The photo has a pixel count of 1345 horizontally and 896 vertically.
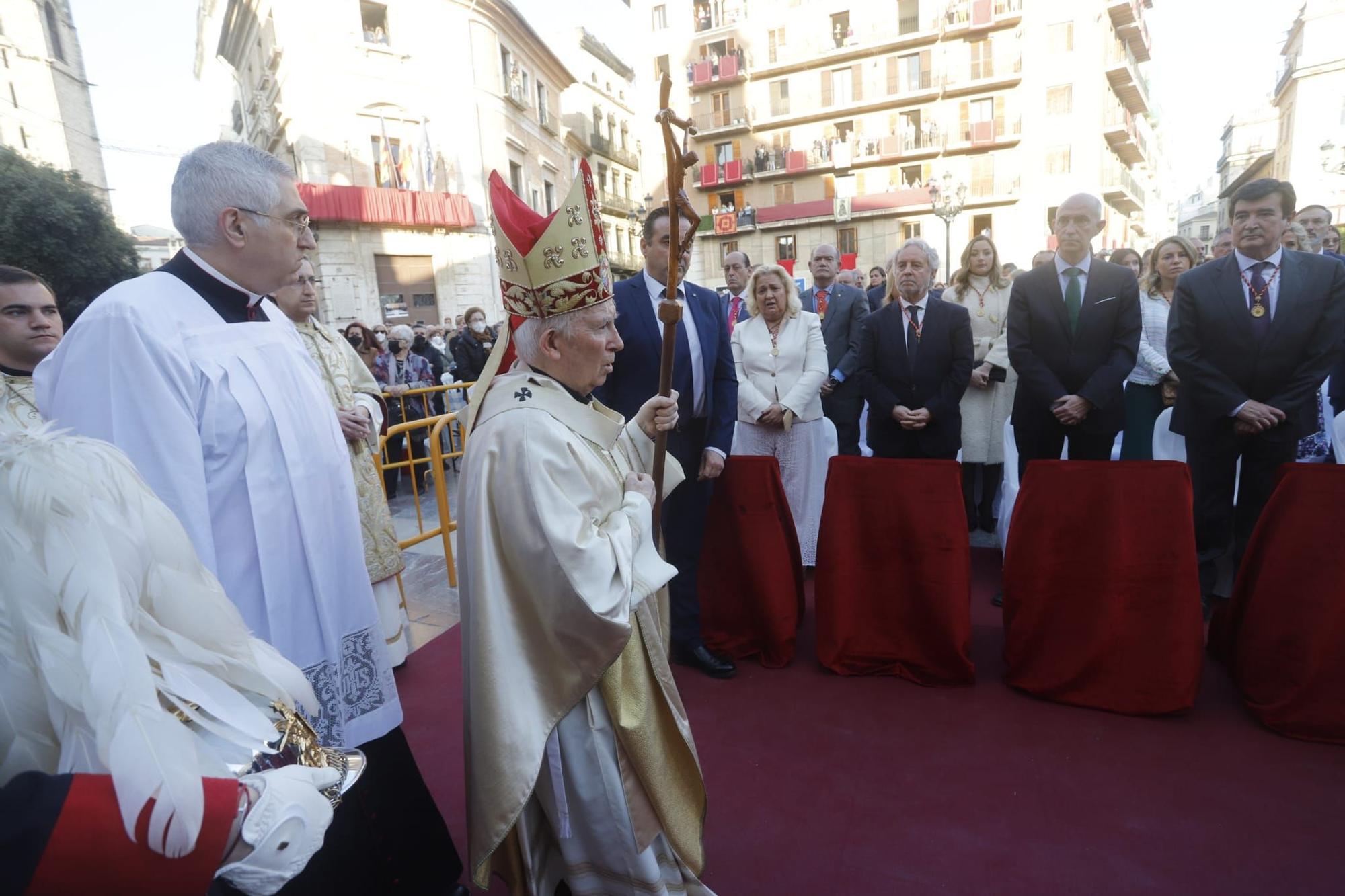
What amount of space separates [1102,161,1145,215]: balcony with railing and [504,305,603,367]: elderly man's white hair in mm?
31348

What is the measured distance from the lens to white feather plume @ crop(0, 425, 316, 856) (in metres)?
0.71

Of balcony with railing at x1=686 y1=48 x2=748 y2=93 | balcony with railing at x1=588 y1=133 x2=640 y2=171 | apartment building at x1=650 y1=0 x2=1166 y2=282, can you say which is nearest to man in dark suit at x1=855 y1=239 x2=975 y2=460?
apartment building at x1=650 y1=0 x2=1166 y2=282

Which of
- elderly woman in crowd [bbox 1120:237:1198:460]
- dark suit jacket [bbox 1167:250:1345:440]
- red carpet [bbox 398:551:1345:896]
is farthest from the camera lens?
elderly woman in crowd [bbox 1120:237:1198:460]

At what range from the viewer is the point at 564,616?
154 centimetres

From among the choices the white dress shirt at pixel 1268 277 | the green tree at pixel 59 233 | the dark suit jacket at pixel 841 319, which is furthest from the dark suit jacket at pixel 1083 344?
the green tree at pixel 59 233

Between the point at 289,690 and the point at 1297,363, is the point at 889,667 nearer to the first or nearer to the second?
the point at 1297,363

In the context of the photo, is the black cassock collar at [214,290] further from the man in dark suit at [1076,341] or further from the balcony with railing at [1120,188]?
the balcony with railing at [1120,188]

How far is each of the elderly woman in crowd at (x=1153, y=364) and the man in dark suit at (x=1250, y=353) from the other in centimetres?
121

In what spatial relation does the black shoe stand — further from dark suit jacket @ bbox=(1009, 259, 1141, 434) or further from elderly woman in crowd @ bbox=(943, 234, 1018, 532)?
elderly woman in crowd @ bbox=(943, 234, 1018, 532)

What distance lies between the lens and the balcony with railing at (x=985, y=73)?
26.1m

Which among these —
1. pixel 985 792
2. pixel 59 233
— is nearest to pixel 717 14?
pixel 59 233

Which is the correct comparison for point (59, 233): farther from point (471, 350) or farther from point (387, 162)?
point (471, 350)

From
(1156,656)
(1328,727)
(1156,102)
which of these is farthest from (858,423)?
(1156,102)

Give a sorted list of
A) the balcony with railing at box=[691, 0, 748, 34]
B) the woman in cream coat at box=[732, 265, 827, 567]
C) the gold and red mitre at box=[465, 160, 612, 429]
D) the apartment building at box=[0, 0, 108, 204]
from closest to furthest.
→ the gold and red mitre at box=[465, 160, 612, 429] < the woman in cream coat at box=[732, 265, 827, 567] < the apartment building at box=[0, 0, 108, 204] < the balcony with railing at box=[691, 0, 748, 34]
